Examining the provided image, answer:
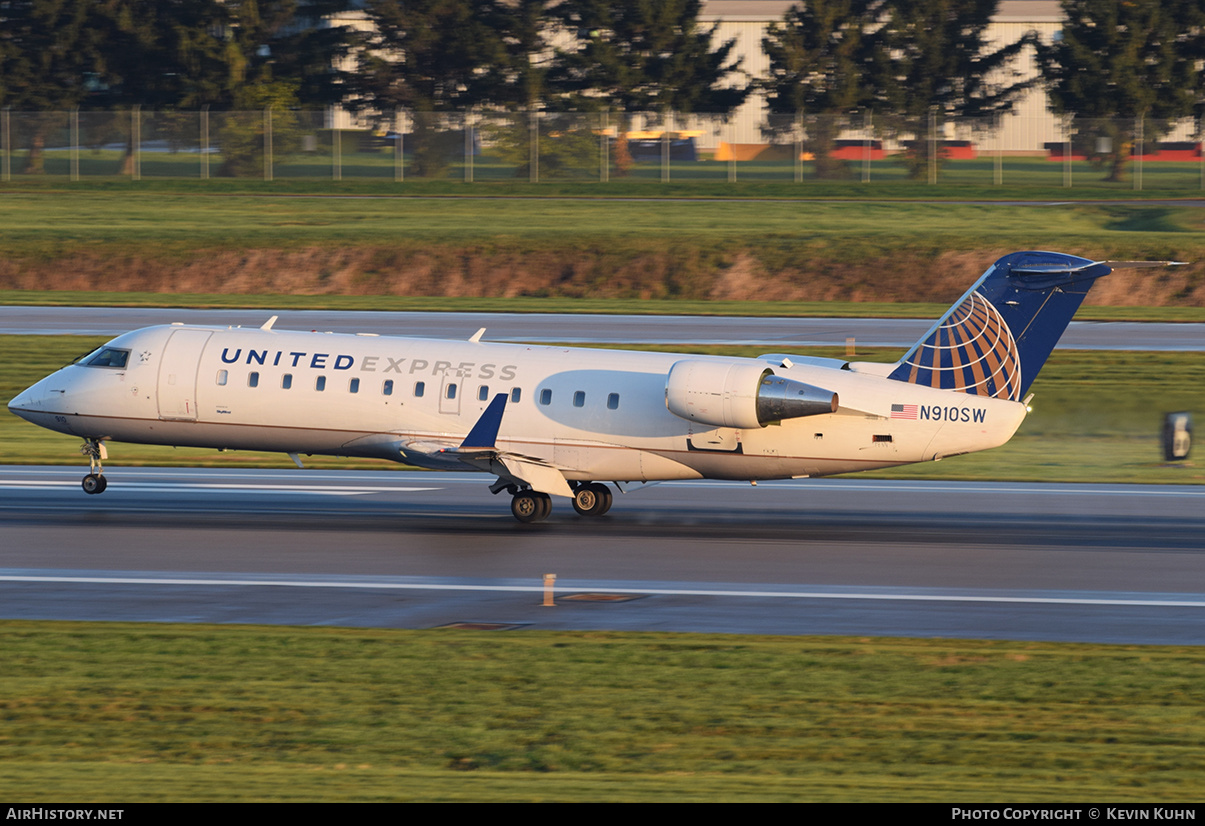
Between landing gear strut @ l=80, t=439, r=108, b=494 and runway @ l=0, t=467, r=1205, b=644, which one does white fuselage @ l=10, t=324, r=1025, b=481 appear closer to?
landing gear strut @ l=80, t=439, r=108, b=494

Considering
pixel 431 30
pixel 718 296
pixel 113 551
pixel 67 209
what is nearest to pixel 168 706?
pixel 113 551

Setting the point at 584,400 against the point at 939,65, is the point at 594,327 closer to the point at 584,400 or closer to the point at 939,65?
the point at 584,400

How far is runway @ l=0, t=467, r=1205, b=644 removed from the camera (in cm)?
2056

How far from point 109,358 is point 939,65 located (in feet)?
202

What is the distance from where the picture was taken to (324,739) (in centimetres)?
1505

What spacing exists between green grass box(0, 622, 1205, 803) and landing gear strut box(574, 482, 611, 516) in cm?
959

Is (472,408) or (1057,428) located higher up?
(472,408)

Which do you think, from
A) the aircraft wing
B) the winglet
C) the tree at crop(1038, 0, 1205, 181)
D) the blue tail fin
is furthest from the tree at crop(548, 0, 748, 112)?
the winglet

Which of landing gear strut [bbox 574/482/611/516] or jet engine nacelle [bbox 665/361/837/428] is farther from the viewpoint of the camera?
landing gear strut [bbox 574/482/611/516]

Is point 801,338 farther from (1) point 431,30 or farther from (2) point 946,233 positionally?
(1) point 431,30

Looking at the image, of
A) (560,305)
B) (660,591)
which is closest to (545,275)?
(560,305)

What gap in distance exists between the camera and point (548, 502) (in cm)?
2827

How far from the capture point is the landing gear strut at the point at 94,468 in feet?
97.8

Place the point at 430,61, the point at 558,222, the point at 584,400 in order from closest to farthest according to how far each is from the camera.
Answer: the point at 584,400, the point at 558,222, the point at 430,61
